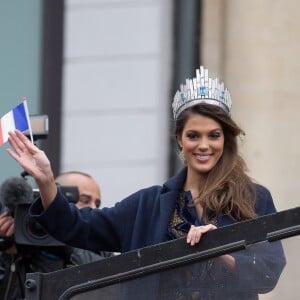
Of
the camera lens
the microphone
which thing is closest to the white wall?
the microphone

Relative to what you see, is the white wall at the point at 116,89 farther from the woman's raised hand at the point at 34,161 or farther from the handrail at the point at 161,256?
the handrail at the point at 161,256

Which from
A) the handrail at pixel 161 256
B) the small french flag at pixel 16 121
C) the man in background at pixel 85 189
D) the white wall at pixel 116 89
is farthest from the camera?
the white wall at pixel 116 89

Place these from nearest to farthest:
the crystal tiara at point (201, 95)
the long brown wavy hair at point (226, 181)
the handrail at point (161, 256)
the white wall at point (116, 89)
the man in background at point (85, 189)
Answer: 1. the handrail at point (161, 256)
2. the long brown wavy hair at point (226, 181)
3. the crystal tiara at point (201, 95)
4. the man in background at point (85, 189)
5. the white wall at point (116, 89)

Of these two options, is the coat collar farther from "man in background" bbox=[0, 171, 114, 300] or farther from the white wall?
the white wall

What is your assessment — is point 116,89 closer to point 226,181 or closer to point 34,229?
point 34,229

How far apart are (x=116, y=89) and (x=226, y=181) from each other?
5.50 m

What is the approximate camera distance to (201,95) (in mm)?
4488

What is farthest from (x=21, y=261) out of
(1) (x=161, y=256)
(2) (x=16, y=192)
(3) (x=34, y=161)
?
(1) (x=161, y=256)

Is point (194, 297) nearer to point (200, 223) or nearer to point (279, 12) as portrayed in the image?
point (200, 223)

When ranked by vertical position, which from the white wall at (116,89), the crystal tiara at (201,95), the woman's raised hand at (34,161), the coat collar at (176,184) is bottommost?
the coat collar at (176,184)

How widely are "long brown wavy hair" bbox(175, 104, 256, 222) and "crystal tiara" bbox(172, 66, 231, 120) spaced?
3 cm

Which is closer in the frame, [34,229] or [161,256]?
[161,256]

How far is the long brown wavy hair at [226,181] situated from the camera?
436cm

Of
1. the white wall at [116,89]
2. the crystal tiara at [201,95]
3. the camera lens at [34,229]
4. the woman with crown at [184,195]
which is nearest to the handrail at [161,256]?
the woman with crown at [184,195]
